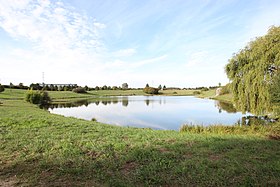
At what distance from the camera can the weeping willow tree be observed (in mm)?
11938

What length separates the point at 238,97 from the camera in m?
14.1

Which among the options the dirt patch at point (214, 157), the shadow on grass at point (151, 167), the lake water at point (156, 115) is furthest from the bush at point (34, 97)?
the dirt patch at point (214, 157)

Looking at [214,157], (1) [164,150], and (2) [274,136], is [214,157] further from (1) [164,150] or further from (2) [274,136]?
(2) [274,136]

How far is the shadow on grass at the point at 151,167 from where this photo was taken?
3641 mm

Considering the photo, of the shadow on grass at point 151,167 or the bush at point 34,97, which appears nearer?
the shadow on grass at point 151,167

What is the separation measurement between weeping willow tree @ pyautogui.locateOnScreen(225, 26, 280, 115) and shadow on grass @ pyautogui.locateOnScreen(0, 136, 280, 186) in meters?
7.51

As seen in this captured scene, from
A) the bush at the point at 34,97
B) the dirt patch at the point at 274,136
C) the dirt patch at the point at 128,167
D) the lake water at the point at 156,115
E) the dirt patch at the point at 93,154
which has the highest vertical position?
the bush at the point at 34,97

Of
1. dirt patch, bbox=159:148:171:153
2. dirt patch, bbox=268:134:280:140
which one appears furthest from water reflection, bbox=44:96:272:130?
dirt patch, bbox=159:148:171:153

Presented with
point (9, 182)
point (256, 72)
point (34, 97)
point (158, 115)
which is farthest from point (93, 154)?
point (34, 97)

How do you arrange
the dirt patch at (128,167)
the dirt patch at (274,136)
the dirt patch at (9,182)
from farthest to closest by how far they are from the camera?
the dirt patch at (274,136)
the dirt patch at (128,167)
the dirt patch at (9,182)

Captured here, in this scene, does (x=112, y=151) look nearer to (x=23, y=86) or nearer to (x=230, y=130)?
(x=230, y=130)

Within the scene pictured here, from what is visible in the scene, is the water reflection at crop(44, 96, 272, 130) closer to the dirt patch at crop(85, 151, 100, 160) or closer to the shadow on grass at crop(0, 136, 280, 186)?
the shadow on grass at crop(0, 136, 280, 186)

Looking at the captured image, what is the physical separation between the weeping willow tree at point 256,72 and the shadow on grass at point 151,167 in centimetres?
751

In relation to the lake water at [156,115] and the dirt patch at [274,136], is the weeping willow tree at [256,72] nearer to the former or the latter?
the lake water at [156,115]
